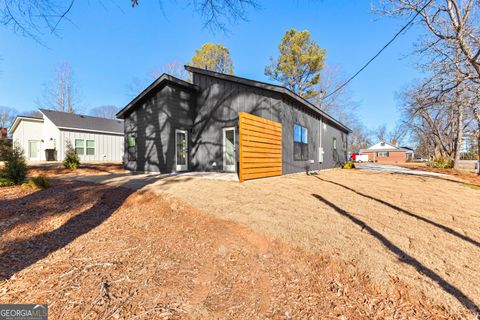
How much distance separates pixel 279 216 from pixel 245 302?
1.90 metres

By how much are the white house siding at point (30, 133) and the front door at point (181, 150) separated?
18.0 meters

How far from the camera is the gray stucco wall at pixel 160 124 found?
8781 millimetres

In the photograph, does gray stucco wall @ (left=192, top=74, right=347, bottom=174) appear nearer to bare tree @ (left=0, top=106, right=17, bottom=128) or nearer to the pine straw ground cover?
the pine straw ground cover

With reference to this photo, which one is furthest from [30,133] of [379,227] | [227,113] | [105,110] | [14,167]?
[105,110]

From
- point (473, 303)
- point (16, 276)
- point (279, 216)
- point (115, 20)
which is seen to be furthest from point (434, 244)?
point (115, 20)

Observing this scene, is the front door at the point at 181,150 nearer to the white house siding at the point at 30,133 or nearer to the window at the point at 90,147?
the window at the point at 90,147

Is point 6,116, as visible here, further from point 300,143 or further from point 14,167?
point 300,143

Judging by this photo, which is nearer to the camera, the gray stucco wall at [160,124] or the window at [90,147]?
the gray stucco wall at [160,124]

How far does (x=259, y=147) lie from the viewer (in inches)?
282

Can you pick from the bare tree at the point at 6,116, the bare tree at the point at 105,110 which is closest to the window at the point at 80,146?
the bare tree at the point at 105,110

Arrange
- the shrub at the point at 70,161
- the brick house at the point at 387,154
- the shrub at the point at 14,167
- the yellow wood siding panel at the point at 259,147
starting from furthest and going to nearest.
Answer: the brick house at the point at 387,154 → the shrub at the point at 70,161 → the shrub at the point at 14,167 → the yellow wood siding panel at the point at 259,147

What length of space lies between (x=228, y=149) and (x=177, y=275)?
269 inches

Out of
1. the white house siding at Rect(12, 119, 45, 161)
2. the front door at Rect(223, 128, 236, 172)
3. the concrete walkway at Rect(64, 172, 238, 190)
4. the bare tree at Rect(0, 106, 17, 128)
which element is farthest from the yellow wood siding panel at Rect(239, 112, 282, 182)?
the bare tree at Rect(0, 106, 17, 128)

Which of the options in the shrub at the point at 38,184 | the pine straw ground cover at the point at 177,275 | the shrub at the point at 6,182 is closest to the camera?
the pine straw ground cover at the point at 177,275
